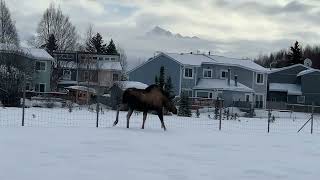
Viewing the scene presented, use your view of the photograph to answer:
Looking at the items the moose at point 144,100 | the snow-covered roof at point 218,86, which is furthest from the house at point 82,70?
the moose at point 144,100

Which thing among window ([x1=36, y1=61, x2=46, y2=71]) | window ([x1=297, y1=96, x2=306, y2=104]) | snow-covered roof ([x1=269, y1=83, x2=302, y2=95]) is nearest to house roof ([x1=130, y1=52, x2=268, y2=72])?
snow-covered roof ([x1=269, y1=83, x2=302, y2=95])

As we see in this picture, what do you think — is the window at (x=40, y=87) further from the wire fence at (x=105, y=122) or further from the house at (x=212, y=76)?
the wire fence at (x=105, y=122)

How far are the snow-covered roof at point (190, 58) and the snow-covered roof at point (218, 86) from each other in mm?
2355

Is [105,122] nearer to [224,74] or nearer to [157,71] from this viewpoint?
[224,74]

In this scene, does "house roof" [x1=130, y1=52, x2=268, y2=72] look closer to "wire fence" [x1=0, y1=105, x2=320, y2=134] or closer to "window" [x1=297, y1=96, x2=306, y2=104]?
"window" [x1=297, y1=96, x2=306, y2=104]

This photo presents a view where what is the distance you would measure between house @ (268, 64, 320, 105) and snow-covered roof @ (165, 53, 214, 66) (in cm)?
1179

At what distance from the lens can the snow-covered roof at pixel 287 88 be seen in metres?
76.2

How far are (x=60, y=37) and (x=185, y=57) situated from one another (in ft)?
87.0

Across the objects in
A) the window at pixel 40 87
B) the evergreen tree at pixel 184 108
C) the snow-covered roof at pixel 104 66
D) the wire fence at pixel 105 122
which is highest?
the snow-covered roof at pixel 104 66

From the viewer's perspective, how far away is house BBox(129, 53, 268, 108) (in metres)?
66.2

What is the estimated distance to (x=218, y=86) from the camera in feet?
216

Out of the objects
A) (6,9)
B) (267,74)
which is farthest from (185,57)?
(6,9)

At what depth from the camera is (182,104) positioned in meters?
38.6

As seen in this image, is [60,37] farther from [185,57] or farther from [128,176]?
[128,176]
